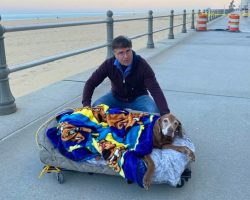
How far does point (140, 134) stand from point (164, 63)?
5476 millimetres

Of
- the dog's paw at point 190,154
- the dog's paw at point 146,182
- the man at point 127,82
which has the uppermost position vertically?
the man at point 127,82

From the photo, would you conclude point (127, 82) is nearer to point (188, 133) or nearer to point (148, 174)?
point (188, 133)

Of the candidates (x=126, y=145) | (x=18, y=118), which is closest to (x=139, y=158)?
(x=126, y=145)

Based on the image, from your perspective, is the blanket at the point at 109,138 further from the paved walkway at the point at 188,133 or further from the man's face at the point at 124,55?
the man's face at the point at 124,55

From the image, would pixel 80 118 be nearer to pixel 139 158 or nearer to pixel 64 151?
pixel 64 151

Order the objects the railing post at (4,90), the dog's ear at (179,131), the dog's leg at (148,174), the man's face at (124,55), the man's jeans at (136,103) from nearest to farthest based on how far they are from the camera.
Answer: the dog's leg at (148,174) → the dog's ear at (179,131) → the man's face at (124,55) → the man's jeans at (136,103) → the railing post at (4,90)

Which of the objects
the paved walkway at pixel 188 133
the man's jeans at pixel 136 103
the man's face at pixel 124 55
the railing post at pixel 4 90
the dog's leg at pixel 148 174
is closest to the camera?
the dog's leg at pixel 148 174

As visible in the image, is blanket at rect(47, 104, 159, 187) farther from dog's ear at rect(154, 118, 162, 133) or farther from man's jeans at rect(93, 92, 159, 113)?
man's jeans at rect(93, 92, 159, 113)

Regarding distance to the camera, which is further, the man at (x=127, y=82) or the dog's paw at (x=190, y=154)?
the man at (x=127, y=82)

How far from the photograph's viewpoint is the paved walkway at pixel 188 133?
2834 millimetres

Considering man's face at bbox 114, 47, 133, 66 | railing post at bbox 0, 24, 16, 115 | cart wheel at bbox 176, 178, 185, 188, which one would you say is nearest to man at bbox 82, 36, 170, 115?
man's face at bbox 114, 47, 133, 66

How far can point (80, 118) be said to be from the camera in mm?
3127

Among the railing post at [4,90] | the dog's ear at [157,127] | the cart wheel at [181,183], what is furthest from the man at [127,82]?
the railing post at [4,90]

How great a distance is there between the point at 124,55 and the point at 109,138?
0.83 m
